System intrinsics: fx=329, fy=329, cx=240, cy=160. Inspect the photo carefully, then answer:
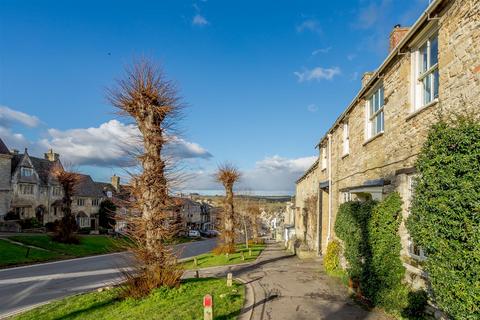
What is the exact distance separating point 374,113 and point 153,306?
31.6 feet

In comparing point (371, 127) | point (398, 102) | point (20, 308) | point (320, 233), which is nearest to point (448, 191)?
point (398, 102)

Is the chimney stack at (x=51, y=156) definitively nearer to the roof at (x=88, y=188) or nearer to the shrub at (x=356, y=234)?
the roof at (x=88, y=188)

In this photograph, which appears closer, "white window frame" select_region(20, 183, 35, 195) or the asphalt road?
the asphalt road

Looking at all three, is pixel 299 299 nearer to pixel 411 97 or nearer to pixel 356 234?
pixel 356 234

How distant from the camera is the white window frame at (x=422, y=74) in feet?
25.4

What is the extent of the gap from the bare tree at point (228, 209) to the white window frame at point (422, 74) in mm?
19470

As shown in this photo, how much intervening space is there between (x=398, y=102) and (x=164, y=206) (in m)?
7.54

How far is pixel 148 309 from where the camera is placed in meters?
8.52

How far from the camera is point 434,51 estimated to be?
782cm

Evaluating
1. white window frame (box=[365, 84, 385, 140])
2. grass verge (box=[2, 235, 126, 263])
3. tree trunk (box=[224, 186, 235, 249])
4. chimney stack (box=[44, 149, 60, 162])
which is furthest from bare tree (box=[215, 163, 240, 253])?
chimney stack (box=[44, 149, 60, 162])

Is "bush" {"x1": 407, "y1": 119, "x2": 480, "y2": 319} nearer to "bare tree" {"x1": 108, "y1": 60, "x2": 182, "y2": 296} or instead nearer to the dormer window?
"bare tree" {"x1": 108, "y1": 60, "x2": 182, "y2": 296}

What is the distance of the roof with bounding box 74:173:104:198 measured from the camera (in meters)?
51.1

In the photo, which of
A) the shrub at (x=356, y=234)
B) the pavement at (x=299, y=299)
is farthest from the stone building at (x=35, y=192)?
the shrub at (x=356, y=234)

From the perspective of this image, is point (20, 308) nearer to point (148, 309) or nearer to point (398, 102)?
point (148, 309)
